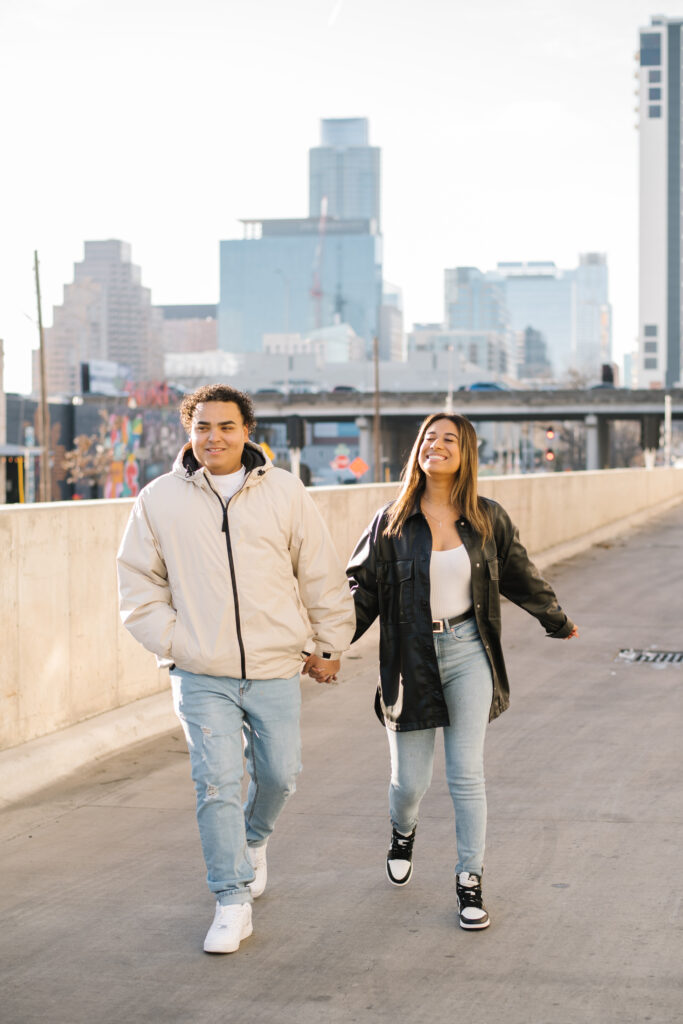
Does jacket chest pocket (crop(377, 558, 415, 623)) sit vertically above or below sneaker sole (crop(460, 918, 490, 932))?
above

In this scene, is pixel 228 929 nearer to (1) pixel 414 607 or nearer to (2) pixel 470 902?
(2) pixel 470 902

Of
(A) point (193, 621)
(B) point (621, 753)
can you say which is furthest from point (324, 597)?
(B) point (621, 753)

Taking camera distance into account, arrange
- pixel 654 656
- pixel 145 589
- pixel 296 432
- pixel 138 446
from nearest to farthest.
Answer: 1. pixel 145 589
2. pixel 654 656
3. pixel 296 432
4. pixel 138 446

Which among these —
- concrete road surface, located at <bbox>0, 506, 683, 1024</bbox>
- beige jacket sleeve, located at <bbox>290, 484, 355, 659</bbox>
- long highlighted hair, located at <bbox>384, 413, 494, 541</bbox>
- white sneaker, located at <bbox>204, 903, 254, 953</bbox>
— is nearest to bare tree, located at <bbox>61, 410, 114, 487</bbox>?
concrete road surface, located at <bbox>0, 506, 683, 1024</bbox>

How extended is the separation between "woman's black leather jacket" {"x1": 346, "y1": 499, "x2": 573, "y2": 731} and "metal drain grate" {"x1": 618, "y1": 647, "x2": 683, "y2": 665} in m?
6.12

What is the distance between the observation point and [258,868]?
488 cm

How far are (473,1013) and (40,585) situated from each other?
155 inches

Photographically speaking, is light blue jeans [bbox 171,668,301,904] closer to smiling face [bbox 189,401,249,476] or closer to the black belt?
the black belt

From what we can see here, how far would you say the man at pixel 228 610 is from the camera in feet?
14.5

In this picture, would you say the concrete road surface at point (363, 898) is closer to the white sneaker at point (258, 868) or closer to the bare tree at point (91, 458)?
the white sneaker at point (258, 868)

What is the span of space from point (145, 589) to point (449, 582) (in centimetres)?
106

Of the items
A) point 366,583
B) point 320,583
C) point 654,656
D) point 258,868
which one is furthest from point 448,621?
point 654,656

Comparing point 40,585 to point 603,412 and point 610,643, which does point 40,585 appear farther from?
point 603,412

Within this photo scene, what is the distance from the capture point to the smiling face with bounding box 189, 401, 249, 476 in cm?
457
